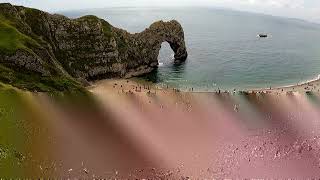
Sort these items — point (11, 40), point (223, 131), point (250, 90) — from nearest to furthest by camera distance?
1. point (223, 131)
2. point (11, 40)
3. point (250, 90)

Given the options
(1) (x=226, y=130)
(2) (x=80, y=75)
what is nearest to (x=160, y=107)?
(1) (x=226, y=130)

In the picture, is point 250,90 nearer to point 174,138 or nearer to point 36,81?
point 174,138

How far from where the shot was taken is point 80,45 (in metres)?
128

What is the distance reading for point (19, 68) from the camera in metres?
101

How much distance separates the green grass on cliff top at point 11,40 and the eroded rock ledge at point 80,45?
0.86 m

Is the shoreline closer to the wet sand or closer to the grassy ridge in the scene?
the wet sand

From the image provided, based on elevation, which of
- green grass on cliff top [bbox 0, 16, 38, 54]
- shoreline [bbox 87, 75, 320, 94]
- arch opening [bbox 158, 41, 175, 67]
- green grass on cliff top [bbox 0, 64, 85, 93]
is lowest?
shoreline [bbox 87, 75, 320, 94]

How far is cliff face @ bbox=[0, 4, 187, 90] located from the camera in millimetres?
103562

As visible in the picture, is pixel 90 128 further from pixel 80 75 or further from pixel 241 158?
pixel 80 75

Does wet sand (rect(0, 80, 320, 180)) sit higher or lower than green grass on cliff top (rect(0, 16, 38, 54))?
lower

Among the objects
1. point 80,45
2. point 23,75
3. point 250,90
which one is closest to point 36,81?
point 23,75

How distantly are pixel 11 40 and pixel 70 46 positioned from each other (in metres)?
22.7

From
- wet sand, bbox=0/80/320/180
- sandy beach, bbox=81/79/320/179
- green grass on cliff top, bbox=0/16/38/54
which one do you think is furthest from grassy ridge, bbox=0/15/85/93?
sandy beach, bbox=81/79/320/179

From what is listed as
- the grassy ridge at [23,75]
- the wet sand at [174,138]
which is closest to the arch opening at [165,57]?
the grassy ridge at [23,75]
